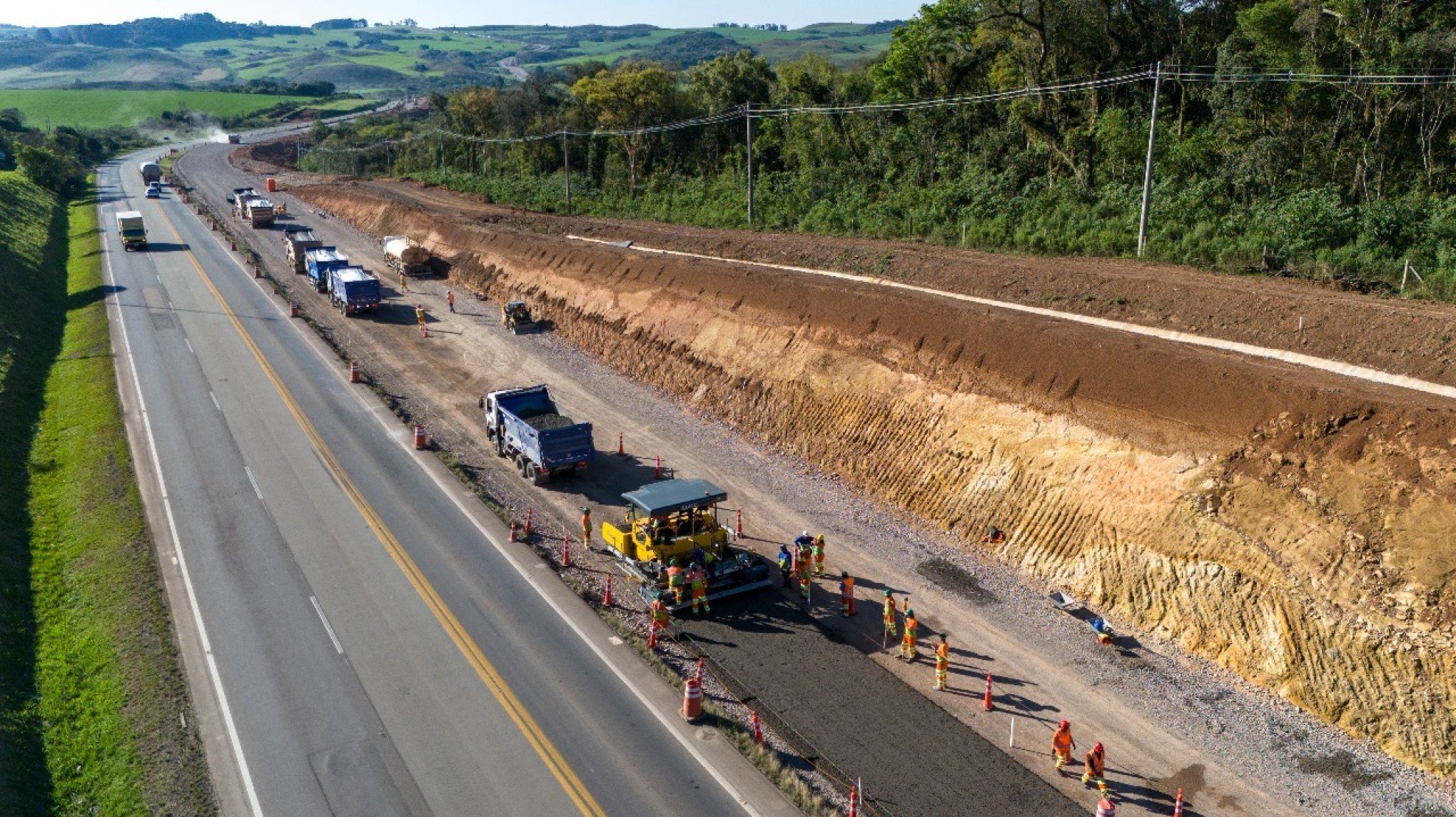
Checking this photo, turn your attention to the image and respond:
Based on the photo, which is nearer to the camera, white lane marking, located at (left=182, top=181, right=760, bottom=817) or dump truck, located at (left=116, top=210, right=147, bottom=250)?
white lane marking, located at (left=182, top=181, right=760, bottom=817)

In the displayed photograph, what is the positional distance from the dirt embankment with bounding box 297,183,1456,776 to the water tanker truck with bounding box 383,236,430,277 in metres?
28.4

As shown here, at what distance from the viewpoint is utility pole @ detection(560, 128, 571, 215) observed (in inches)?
2824

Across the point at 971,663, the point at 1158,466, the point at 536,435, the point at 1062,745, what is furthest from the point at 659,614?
the point at 1158,466

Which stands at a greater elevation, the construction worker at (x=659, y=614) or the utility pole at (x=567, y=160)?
the utility pole at (x=567, y=160)

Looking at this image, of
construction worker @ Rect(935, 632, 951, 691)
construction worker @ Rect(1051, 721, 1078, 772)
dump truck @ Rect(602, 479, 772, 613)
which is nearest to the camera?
construction worker @ Rect(1051, 721, 1078, 772)

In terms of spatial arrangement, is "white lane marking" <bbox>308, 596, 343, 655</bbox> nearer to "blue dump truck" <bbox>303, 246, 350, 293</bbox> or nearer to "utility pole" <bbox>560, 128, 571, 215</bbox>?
"blue dump truck" <bbox>303, 246, 350, 293</bbox>

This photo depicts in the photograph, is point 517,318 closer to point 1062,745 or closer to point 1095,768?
point 1062,745

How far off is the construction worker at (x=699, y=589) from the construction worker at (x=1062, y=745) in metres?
8.44

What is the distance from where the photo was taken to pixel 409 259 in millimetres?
61312

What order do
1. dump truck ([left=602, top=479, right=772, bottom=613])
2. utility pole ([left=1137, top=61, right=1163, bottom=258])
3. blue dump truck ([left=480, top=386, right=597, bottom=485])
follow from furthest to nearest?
utility pole ([left=1137, top=61, right=1163, bottom=258]) → blue dump truck ([left=480, top=386, right=597, bottom=485]) → dump truck ([left=602, top=479, right=772, bottom=613])

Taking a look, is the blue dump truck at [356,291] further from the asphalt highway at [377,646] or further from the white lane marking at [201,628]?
the asphalt highway at [377,646]

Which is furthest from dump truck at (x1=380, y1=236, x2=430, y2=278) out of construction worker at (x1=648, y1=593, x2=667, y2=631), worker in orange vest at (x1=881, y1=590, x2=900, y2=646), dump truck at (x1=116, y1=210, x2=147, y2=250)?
worker in orange vest at (x1=881, y1=590, x2=900, y2=646)

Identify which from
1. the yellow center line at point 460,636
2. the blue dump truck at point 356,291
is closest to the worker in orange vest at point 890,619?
the yellow center line at point 460,636

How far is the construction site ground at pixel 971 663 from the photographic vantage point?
1717 cm
